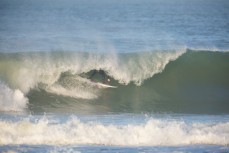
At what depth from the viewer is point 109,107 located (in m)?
15.2

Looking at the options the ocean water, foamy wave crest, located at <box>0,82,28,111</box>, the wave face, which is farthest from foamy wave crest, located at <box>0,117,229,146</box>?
the wave face

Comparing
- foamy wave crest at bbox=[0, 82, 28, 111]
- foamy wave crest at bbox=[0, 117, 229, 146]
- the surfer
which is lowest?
foamy wave crest at bbox=[0, 117, 229, 146]

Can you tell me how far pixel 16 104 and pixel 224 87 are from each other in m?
6.61

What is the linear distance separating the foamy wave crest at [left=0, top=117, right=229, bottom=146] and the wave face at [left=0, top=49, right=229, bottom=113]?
273cm

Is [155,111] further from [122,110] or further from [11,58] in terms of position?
[11,58]

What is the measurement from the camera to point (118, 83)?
1681 centimetres

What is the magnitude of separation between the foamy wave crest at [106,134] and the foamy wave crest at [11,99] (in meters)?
2.31

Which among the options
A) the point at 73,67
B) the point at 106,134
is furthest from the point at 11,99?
the point at 106,134

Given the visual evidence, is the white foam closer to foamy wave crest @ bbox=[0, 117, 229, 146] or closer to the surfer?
the surfer

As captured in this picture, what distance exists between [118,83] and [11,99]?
3.43 meters

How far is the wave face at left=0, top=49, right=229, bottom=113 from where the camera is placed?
50.1 ft

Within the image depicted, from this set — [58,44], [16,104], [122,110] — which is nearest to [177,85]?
[122,110]

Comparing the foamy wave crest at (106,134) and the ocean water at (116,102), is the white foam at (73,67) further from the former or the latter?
the foamy wave crest at (106,134)

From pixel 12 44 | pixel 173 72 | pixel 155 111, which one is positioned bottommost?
pixel 155 111
